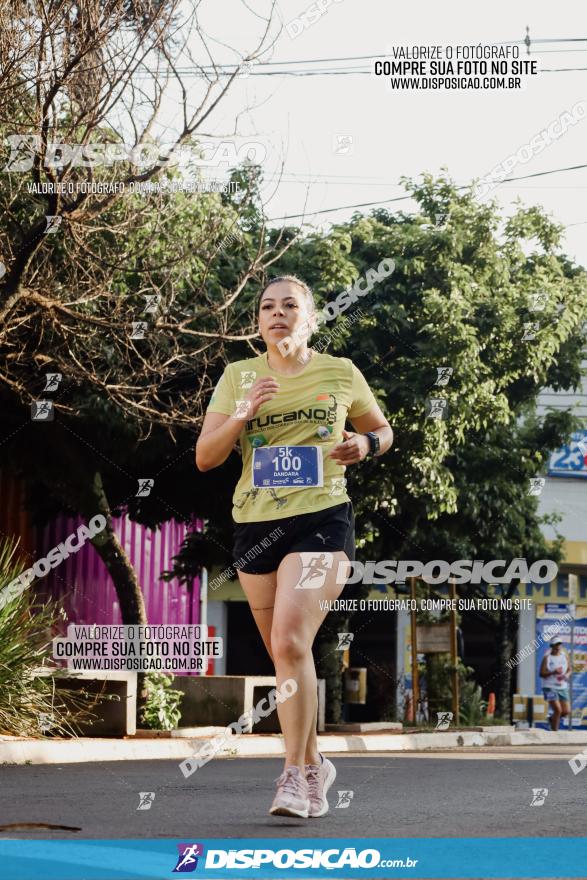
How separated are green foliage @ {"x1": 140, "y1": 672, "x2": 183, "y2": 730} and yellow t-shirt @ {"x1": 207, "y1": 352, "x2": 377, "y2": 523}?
10.5 metres

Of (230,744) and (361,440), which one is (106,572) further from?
(361,440)

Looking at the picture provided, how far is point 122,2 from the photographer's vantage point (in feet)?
36.4

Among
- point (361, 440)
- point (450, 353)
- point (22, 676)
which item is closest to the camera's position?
point (361, 440)

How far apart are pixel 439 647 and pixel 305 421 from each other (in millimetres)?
17062

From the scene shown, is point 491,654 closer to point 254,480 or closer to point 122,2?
point 122,2

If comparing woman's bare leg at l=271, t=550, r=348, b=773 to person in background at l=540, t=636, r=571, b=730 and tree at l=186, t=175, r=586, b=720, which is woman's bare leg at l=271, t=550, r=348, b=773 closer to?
tree at l=186, t=175, r=586, b=720

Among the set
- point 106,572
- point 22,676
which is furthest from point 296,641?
point 106,572

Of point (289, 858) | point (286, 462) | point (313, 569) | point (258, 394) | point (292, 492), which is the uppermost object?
point (258, 394)

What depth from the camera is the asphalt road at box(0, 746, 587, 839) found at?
511 centimetres

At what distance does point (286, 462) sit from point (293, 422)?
181 mm

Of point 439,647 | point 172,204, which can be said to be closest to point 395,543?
point 439,647

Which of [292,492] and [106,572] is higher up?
[106,572]

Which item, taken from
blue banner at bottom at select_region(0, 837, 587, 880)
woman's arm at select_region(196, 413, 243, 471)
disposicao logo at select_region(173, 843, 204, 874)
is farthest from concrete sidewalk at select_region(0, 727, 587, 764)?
disposicao logo at select_region(173, 843, 204, 874)

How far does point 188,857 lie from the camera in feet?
14.0
